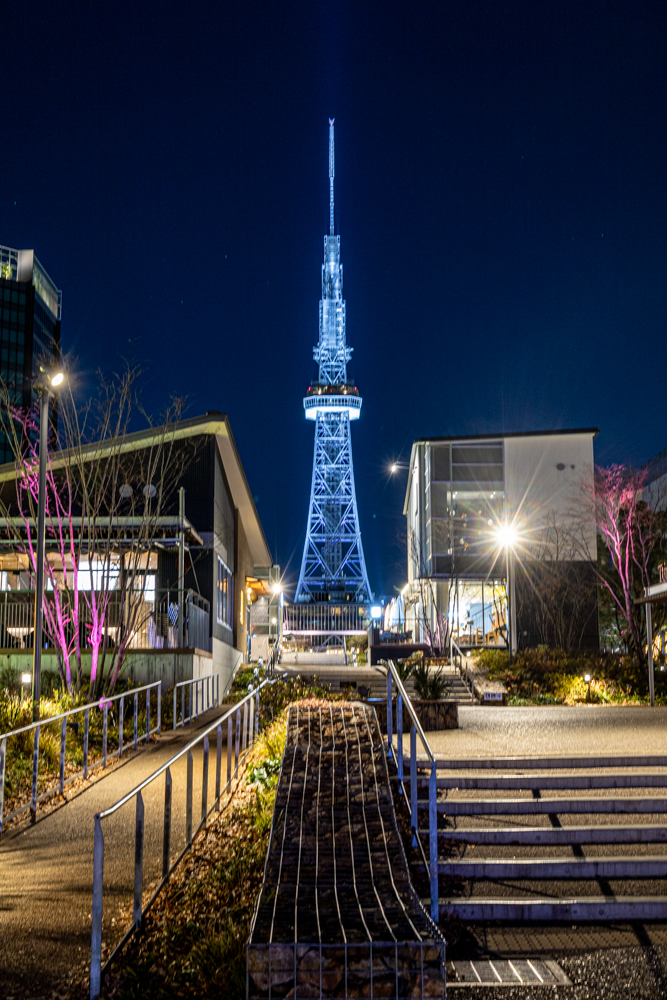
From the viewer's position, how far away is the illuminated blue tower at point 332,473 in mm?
93500

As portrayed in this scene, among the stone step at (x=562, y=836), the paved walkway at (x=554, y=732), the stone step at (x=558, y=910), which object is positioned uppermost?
the paved walkway at (x=554, y=732)

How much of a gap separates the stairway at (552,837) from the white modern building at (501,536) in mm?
20846

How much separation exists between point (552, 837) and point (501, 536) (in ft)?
80.7

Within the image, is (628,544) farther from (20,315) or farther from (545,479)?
(20,315)

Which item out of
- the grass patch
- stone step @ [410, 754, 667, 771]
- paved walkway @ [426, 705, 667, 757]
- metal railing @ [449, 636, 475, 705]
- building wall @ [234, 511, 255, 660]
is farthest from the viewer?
building wall @ [234, 511, 255, 660]

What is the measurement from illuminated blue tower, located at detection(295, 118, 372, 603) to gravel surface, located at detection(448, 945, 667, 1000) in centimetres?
8332

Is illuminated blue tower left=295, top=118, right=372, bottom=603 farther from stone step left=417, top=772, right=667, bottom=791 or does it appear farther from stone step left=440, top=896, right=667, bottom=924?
stone step left=440, top=896, right=667, bottom=924

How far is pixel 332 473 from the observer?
9562cm

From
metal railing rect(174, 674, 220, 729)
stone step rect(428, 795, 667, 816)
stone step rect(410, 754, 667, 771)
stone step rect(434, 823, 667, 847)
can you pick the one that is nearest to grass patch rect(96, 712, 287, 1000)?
stone step rect(434, 823, 667, 847)

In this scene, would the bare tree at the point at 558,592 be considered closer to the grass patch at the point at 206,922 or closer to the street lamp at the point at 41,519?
the street lamp at the point at 41,519

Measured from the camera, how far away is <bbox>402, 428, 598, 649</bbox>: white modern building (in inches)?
1239

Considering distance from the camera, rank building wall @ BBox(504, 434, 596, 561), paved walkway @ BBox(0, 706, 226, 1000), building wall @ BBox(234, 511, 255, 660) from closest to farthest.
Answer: paved walkway @ BBox(0, 706, 226, 1000) < building wall @ BBox(234, 511, 255, 660) < building wall @ BBox(504, 434, 596, 561)

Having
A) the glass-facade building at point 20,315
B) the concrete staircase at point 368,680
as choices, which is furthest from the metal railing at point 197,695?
the glass-facade building at point 20,315

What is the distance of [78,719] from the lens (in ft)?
46.5
